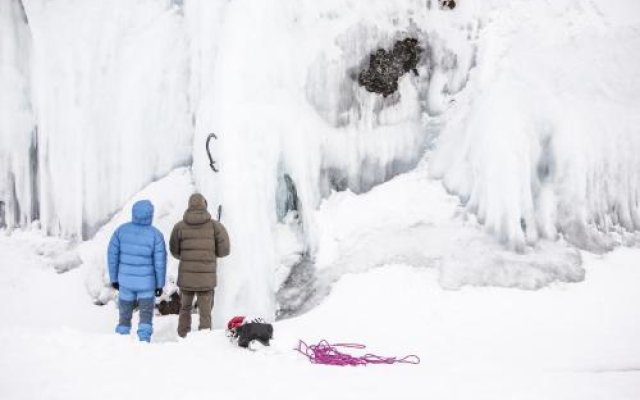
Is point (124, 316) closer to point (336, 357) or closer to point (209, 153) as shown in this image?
point (336, 357)

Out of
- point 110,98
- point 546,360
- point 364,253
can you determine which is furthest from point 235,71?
point 546,360

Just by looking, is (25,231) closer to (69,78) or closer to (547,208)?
(69,78)

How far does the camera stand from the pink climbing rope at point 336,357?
618cm

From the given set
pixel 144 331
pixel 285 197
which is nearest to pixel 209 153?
pixel 285 197

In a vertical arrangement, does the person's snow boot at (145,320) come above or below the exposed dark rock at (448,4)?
below

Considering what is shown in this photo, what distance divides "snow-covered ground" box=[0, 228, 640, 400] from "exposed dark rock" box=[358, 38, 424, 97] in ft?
9.65

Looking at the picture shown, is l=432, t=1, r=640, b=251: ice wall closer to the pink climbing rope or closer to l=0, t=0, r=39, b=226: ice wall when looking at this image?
the pink climbing rope

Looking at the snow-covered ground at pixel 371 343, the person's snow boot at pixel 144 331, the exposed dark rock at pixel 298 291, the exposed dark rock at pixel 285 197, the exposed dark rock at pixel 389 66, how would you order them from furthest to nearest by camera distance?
the exposed dark rock at pixel 389 66
the exposed dark rock at pixel 285 197
the exposed dark rock at pixel 298 291
the person's snow boot at pixel 144 331
the snow-covered ground at pixel 371 343

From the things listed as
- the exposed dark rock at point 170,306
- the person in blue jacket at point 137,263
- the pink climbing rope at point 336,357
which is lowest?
the exposed dark rock at point 170,306

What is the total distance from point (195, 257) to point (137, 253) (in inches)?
27.5

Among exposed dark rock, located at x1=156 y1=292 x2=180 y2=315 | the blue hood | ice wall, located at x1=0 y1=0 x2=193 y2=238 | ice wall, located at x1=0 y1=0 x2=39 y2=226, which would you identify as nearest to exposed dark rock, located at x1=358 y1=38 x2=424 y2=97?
ice wall, located at x1=0 y1=0 x2=193 y2=238

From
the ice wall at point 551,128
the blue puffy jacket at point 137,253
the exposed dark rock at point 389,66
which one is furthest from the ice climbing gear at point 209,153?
the ice wall at point 551,128

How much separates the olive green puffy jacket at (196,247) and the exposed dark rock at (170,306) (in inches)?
72.0

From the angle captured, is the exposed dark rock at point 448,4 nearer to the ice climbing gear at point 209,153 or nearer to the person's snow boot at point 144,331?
the ice climbing gear at point 209,153
